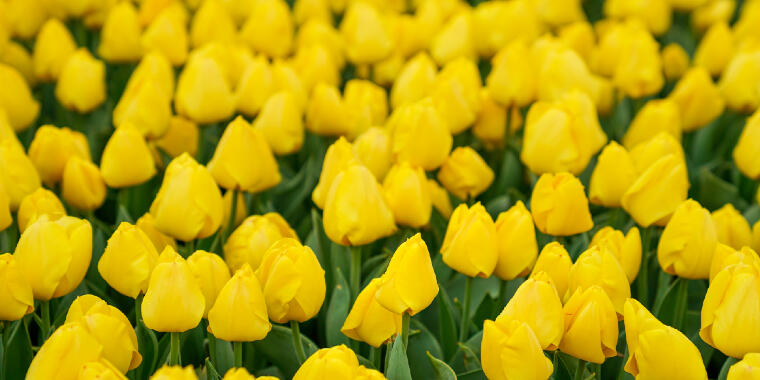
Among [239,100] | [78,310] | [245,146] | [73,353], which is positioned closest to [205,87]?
[239,100]

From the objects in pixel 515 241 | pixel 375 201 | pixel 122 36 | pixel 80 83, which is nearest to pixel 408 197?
pixel 375 201

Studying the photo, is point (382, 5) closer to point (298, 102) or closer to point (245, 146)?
point (298, 102)

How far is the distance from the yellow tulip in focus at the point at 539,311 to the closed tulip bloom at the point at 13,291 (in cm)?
67

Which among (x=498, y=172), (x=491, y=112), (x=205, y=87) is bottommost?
(x=498, y=172)

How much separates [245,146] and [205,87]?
0.33 meters

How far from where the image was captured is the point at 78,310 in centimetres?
142

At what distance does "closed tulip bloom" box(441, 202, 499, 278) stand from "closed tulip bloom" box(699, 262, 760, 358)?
33 centimetres

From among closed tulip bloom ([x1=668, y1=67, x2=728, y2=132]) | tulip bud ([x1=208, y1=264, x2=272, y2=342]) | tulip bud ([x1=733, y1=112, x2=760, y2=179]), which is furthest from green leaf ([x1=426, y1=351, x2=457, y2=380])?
closed tulip bloom ([x1=668, y1=67, x2=728, y2=132])

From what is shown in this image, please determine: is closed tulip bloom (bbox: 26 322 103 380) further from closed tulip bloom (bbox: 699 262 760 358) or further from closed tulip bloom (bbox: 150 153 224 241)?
closed tulip bloom (bbox: 699 262 760 358)

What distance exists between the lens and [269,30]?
268 cm

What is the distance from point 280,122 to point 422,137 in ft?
1.10

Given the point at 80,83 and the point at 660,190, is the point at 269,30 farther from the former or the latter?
the point at 660,190

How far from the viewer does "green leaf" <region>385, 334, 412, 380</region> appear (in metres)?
1.44

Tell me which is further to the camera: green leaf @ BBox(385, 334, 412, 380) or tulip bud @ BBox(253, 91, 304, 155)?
tulip bud @ BBox(253, 91, 304, 155)
